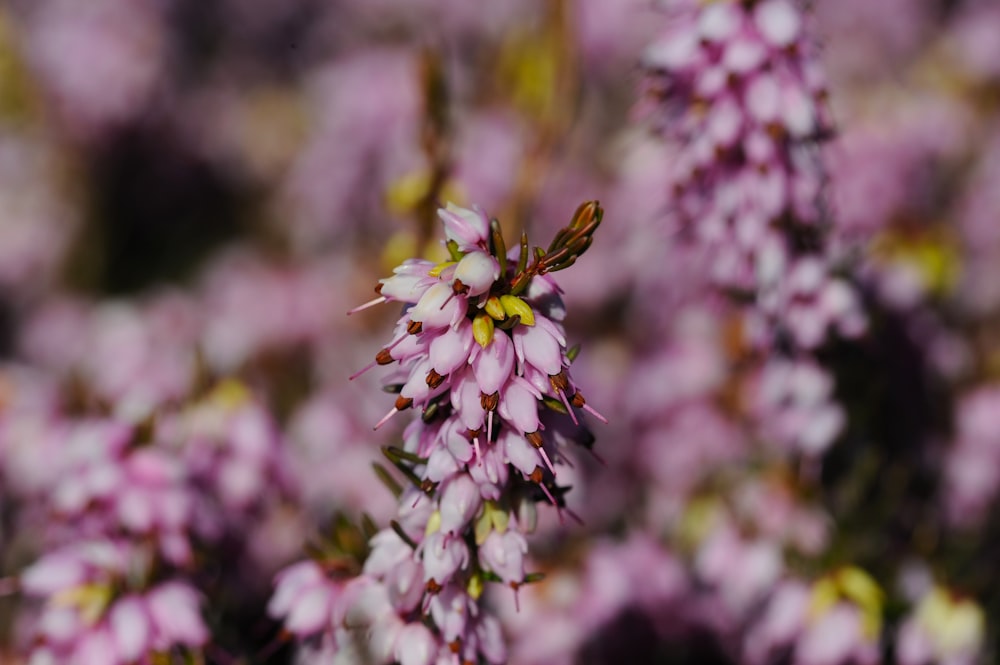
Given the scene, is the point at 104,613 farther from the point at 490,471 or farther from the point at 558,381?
the point at 558,381

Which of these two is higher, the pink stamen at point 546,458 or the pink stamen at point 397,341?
the pink stamen at point 397,341

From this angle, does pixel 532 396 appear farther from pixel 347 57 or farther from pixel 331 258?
pixel 347 57

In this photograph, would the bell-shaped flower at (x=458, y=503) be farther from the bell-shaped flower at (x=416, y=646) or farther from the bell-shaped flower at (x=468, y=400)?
the bell-shaped flower at (x=416, y=646)

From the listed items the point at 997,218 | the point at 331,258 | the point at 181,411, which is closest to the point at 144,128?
the point at 331,258

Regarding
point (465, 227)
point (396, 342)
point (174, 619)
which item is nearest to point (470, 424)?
point (396, 342)

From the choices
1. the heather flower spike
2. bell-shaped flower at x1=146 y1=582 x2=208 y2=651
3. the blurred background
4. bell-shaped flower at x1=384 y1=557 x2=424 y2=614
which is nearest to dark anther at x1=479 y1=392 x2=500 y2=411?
the heather flower spike

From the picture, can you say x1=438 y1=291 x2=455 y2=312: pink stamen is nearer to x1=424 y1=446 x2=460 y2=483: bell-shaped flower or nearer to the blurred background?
x1=424 y1=446 x2=460 y2=483: bell-shaped flower

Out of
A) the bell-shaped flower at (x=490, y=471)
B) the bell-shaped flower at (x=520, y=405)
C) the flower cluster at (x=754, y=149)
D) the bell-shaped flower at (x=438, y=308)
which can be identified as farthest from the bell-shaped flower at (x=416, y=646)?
the flower cluster at (x=754, y=149)
